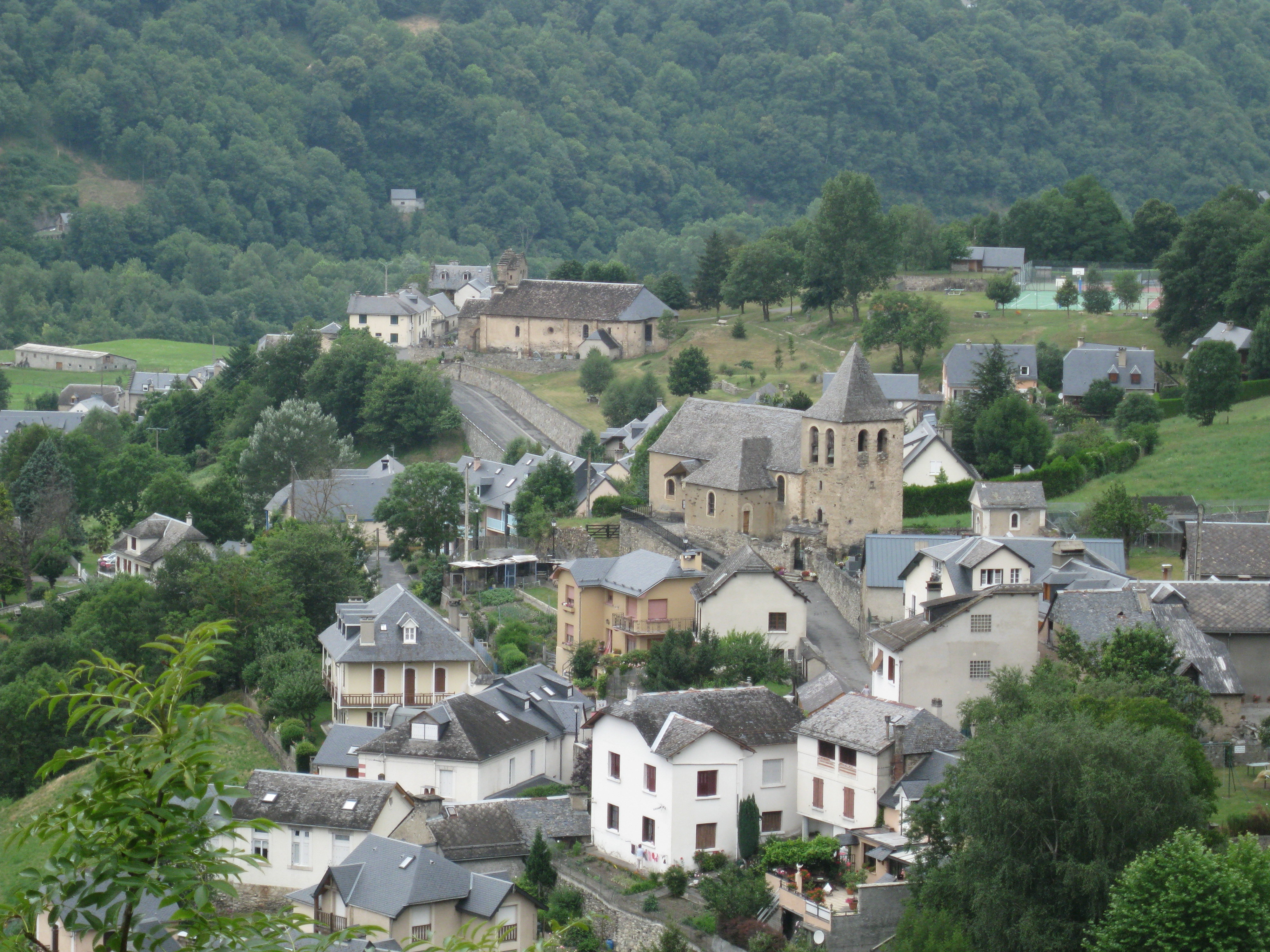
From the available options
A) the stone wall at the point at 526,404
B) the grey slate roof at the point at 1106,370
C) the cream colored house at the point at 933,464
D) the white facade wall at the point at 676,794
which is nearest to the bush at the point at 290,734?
the white facade wall at the point at 676,794

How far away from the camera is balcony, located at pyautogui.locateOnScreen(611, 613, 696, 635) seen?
46219 mm

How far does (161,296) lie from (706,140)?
2784 inches

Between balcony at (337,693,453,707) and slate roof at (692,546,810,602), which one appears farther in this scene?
balcony at (337,693,453,707)

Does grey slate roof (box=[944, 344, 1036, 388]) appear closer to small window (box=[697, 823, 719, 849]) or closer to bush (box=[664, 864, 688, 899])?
small window (box=[697, 823, 719, 849])

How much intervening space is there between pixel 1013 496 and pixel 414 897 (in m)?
25.6

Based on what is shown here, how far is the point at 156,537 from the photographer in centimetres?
6744

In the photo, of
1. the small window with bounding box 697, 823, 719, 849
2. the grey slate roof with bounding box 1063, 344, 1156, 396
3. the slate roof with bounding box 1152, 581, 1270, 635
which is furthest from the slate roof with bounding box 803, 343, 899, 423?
the small window with bounding box 697, 823, 719, 849

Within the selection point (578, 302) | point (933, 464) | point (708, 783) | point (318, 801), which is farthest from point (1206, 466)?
point (578, 302)

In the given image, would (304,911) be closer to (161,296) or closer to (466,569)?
(466,569)

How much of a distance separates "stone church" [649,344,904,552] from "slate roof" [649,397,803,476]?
5 centimetres

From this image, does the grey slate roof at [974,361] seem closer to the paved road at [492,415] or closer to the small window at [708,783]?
the paved road at [492,415]

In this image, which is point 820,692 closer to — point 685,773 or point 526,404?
point 685,773

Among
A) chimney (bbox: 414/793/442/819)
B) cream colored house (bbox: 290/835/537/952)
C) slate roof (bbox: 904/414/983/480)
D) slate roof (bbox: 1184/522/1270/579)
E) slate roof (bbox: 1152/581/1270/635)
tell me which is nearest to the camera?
cream colored house (bbox: 290/835/537/952)

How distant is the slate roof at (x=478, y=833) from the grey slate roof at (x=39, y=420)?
66.5m
